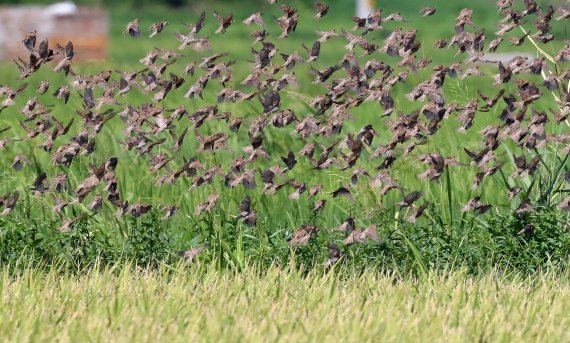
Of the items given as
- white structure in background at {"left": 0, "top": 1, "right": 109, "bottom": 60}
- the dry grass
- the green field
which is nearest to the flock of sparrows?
the green field

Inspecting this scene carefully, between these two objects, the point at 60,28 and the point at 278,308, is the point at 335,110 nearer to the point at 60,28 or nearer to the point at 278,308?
the point at 278,308

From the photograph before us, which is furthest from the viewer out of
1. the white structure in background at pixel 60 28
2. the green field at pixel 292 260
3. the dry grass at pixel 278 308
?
the white structure in background at pixel 60 28

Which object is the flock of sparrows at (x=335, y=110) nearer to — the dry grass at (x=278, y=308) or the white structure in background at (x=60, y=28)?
the dry grass at (x=278, y=308)

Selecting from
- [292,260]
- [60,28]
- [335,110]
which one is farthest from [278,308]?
[60,28]

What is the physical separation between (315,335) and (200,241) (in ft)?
4.85

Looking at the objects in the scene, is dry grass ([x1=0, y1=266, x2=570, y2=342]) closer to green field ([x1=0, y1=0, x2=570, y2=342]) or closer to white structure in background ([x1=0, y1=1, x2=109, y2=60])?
green field ([x1=0, y1=0, x2=570, y2=342])

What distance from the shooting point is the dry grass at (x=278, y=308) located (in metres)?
3.62

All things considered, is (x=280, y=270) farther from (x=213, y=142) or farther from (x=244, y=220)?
(x=213, y=142)

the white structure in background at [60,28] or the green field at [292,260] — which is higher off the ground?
the green field at [292,260]

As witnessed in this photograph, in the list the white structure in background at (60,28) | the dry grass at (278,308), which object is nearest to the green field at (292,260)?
the dry grass at (278,308)

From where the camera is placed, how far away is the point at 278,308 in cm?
398

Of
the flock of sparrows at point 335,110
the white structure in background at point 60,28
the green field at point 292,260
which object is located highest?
the flock of sparrows at point 335,110

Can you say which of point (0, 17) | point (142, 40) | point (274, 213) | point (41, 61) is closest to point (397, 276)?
point (274, 213)

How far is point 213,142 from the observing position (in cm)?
456
